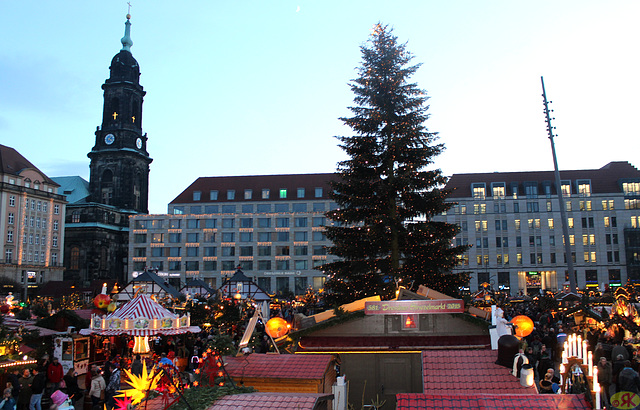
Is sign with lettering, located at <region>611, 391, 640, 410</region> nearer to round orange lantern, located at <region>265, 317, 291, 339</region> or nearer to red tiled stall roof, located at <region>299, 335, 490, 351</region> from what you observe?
red tiled stall roof, located at <region>299, 335, 490, 351</region>

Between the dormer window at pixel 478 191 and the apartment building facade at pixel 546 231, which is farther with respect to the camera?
the dormer window at pixel 478 191

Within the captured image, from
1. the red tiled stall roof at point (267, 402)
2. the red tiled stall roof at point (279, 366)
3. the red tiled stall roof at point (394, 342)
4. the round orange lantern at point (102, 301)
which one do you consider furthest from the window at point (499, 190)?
the red tiled stall roof at point (267, 402)

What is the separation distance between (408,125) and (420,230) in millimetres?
5103

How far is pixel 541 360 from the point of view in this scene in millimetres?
16922

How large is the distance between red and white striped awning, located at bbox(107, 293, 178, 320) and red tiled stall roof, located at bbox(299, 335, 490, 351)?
26.2ft

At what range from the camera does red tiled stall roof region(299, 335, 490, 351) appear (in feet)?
48.5

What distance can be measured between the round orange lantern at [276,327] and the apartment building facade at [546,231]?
6804 cm

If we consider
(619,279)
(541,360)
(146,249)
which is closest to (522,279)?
(619,279)

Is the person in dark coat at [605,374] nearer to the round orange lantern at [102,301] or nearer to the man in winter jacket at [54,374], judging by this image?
the man in winter jacket at [54,374]

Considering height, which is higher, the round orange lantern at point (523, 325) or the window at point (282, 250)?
the window at point (282, 250)

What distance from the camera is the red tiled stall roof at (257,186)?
8938 centimetres

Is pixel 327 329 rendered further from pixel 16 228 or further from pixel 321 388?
pixel 16 228

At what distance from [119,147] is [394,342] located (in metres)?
92.9

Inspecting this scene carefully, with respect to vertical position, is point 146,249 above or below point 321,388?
above
